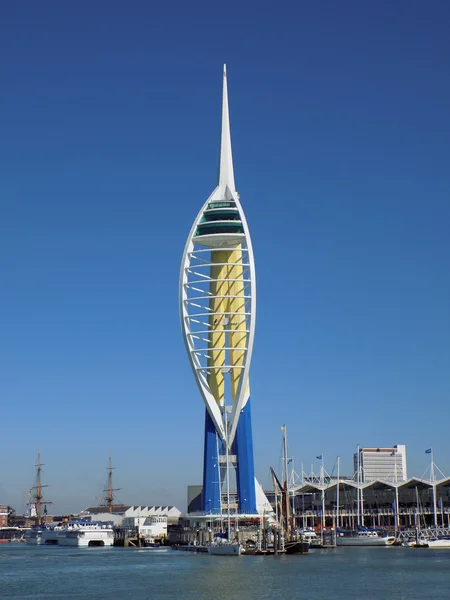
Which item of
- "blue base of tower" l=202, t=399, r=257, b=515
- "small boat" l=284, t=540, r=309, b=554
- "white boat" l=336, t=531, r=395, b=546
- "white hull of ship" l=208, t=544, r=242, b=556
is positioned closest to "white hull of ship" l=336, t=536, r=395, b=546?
"white boat" l=336, t=531, r=395, b=546

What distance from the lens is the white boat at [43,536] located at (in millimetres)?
Result: 143875

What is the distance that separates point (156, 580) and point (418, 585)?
1428 centimetres

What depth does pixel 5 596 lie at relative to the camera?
46.3 m

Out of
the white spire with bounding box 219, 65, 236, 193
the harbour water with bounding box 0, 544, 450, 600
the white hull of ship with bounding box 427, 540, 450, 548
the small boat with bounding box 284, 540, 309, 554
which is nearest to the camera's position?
the harbour water with bounding box 0, 544, 450, 600

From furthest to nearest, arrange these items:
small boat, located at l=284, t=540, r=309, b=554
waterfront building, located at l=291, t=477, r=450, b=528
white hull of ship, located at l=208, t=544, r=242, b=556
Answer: waterfront building, located at l=291, t=477, r=450, b=528
small boat, located at l=284, t=540, r=309, b=554
white hull of ship, located at l=208, t=544, r=242, b=556

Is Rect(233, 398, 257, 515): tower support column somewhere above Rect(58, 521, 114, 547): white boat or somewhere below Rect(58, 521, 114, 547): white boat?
above

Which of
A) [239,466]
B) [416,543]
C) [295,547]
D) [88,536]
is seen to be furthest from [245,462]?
[88,536]

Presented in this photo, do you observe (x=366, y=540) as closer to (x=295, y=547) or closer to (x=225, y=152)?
(x=295, y=547)

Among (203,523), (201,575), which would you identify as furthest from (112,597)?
(203,523)

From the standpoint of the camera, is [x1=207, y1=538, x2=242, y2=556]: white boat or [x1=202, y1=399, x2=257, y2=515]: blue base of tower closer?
[x1=207, y1=538, x2=242, y2=556]: white boat

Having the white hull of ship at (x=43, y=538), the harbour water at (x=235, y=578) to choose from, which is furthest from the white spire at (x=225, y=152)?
the white hull of ship at (x=43, y=538)

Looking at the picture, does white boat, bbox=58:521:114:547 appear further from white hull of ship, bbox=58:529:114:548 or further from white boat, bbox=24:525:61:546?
white boat, bbox=24:525:61:546

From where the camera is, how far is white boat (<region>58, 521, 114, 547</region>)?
407 feet

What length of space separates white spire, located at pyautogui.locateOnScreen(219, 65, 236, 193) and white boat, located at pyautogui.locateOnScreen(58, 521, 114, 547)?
167 ft
